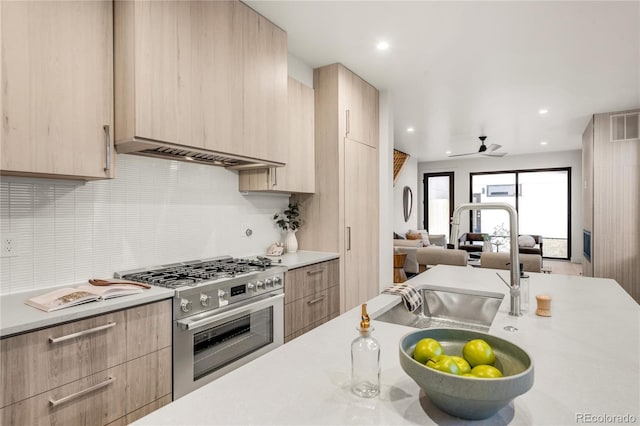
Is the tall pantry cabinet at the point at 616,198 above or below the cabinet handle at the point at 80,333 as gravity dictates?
above

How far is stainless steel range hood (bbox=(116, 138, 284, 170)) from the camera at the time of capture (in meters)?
1.87

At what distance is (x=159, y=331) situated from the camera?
1.71 metres

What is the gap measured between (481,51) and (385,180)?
1.48m

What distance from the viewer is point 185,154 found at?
2262 mm

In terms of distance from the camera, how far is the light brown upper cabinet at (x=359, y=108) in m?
3.36

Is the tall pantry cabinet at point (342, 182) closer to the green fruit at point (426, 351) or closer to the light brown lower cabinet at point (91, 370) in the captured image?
the light brown lower cabinet at point (91, 370)

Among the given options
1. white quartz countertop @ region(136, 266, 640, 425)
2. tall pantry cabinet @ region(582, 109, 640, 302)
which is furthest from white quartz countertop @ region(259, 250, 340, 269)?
tall pantry cabinet @ region(582, 109, 640, 302)

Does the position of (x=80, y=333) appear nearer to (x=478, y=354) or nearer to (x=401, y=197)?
(x=478, y=354)

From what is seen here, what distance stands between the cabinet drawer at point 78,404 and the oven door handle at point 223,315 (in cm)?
32

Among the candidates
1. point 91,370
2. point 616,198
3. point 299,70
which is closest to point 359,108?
point 299,70

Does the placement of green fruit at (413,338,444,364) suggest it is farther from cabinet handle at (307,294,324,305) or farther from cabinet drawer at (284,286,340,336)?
cabinet handle at (307,294,324,305)

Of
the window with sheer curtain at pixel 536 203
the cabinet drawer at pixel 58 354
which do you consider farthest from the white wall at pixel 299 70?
the window with sheer curtain at pixel 536 203

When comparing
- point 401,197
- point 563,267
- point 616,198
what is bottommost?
point 563,267

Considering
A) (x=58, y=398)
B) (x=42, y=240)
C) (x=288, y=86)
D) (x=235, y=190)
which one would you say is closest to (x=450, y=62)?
(x=288, y=86)
